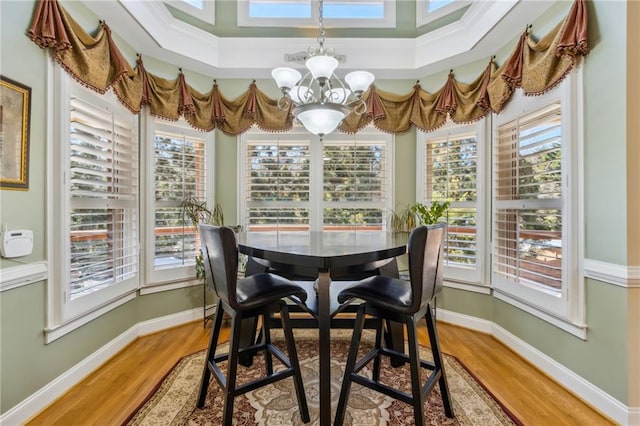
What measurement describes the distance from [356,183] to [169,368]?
8.41 feet

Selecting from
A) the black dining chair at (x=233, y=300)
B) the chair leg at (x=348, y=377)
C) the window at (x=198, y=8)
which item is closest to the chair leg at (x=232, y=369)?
the black dining chair at (x=233, y=300)

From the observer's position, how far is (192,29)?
3053 mm

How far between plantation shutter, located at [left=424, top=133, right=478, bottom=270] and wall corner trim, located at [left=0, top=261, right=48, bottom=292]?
3.45m

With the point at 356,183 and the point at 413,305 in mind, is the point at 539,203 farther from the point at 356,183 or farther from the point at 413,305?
the point at 356,183

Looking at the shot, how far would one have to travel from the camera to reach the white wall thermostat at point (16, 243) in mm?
1634

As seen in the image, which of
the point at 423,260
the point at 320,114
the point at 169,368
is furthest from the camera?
the point at 169,368

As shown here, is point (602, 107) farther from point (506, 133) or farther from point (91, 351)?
point (91, 351)

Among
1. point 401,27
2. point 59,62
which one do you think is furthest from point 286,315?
point 401,27

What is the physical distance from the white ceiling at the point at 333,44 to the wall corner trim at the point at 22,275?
1960 mm

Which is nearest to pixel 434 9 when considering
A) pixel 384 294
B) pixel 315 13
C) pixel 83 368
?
pixel 315 13

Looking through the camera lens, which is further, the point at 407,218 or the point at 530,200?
the point at 407,218

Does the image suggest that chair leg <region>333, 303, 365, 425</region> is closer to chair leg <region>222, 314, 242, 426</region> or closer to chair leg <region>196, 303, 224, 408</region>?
chair leg <region>222, 314, 242, 426</region>

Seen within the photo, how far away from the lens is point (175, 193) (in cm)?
315

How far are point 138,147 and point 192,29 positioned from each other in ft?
4.41
